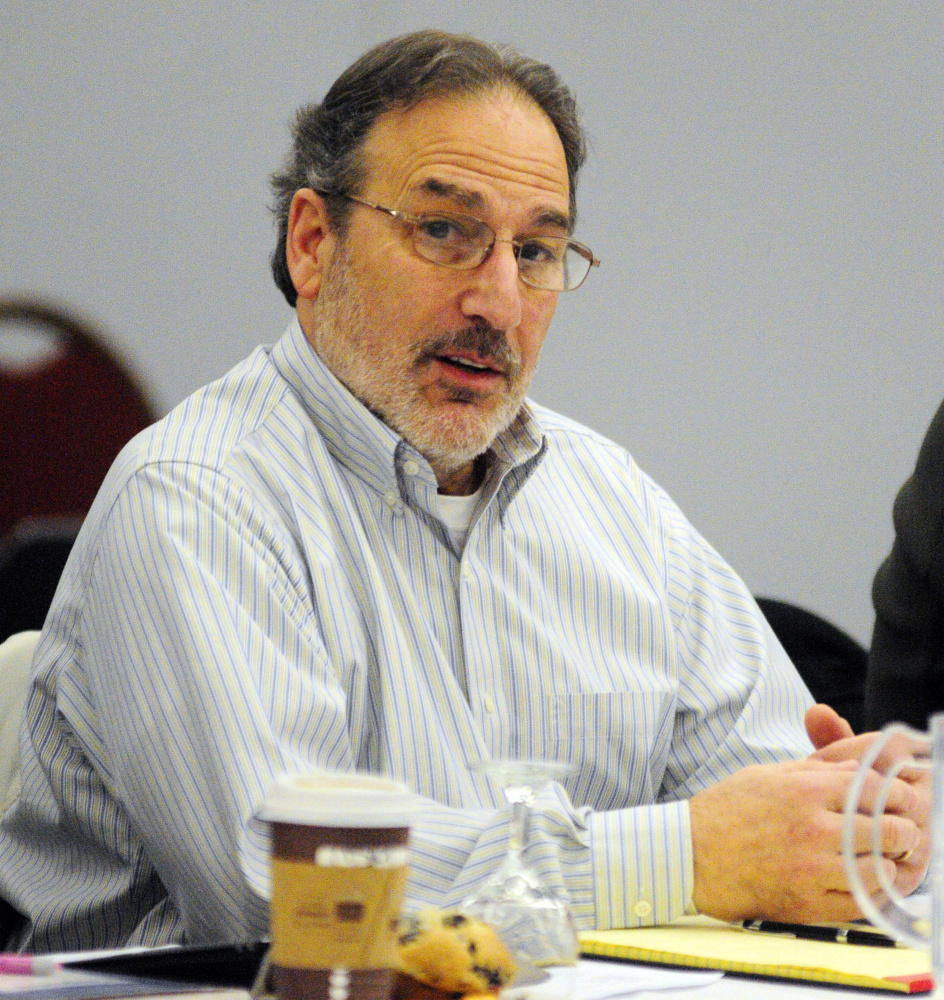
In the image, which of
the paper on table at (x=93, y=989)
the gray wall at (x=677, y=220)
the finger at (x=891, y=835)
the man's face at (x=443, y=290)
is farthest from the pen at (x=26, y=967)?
the gray wall at (x=677, y=220)

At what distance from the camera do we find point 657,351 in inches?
140

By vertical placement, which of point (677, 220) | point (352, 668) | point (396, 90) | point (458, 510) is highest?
point (677, 220)

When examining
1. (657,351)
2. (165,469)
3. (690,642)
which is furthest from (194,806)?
(657,351)

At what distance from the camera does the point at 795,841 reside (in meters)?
1.19

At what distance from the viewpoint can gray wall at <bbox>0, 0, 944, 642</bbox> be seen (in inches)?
132

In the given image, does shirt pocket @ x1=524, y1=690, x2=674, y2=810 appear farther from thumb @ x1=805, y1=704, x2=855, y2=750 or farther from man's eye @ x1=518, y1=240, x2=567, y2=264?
man's eye @ x1=518, y1=240, x2=567, y2=264

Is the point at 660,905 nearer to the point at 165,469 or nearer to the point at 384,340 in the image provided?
the point at 165,469

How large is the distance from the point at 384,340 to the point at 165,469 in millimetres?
358

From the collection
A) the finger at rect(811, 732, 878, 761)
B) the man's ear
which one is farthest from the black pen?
the man's ear

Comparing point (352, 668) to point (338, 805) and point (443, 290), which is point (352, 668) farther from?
point (338, 805)

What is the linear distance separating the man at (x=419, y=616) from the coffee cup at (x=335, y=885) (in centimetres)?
53

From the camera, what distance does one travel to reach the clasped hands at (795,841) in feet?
3.88

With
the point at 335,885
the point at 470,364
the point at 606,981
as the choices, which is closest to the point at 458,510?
the point at 470,364

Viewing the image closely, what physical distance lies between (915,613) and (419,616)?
58 cm
